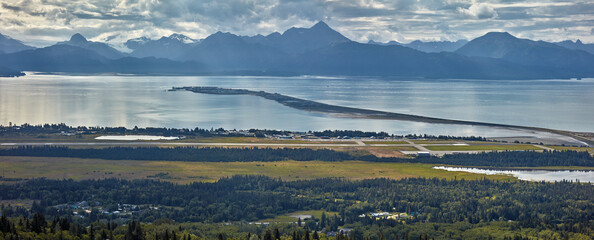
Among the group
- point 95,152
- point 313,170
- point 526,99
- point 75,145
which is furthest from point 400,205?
point 526,99

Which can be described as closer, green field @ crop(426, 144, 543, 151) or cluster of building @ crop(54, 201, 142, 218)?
cluster of building @ crop(54, 201, 142, 218)

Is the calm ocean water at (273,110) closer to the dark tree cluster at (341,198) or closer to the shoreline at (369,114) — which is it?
the shoreline at (369,114)

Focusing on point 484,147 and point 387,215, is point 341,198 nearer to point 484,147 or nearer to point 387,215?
point 387,215

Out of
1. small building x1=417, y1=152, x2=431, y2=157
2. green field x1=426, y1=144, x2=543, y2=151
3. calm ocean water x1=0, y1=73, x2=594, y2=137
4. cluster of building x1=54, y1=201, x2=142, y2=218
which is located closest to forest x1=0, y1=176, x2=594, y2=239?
cluster of building x1=54, y1=201, x2=142, y2=218

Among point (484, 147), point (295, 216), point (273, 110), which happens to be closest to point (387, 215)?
point (295, 216)

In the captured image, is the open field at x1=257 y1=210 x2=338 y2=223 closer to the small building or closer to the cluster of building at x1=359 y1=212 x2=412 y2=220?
the cluster of building at x1=359 y1=212 x2=412 y2=220

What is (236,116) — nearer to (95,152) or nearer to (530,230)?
(95,152)
